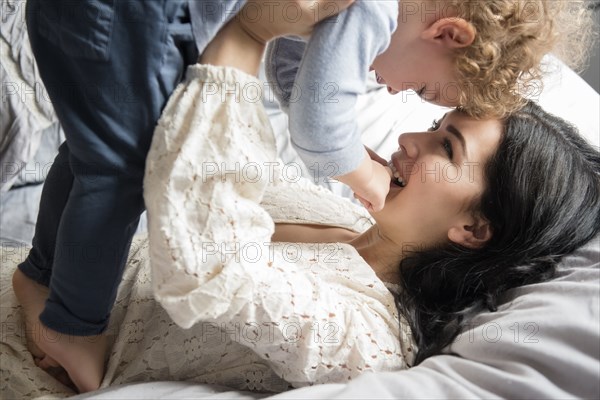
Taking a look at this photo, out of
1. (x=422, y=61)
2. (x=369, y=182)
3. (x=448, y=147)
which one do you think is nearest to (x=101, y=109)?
(x=369, y=182)

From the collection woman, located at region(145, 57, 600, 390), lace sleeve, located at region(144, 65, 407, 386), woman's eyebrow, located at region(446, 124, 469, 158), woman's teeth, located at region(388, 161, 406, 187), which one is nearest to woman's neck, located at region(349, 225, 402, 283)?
woman, located at region(145, 57, 600, 390)

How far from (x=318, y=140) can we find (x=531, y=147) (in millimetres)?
472

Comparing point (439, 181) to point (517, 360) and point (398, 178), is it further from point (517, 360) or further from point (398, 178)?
point (517, 360)

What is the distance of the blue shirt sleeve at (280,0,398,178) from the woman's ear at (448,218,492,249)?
1.30ft

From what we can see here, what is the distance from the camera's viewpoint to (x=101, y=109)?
852 mm

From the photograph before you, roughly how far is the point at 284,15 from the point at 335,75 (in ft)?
0.33

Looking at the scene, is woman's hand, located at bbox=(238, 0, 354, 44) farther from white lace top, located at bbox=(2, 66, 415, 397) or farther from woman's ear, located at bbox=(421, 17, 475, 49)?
woman's ear, located at bbox=(421, 17, 475, 49)

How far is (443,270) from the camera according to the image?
1186 millimetres

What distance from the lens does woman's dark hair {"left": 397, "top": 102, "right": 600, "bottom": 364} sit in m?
1.11

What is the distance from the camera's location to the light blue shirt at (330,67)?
83 cm

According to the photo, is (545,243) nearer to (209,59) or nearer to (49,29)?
(209,59)

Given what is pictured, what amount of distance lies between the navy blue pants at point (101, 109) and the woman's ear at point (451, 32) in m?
0.39

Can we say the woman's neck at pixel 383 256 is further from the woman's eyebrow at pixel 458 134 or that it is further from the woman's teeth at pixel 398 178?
the woman's eyebrow at pixel 458 134

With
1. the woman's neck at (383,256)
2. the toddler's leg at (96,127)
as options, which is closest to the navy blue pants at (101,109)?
the toddler's leg at (96,127)
